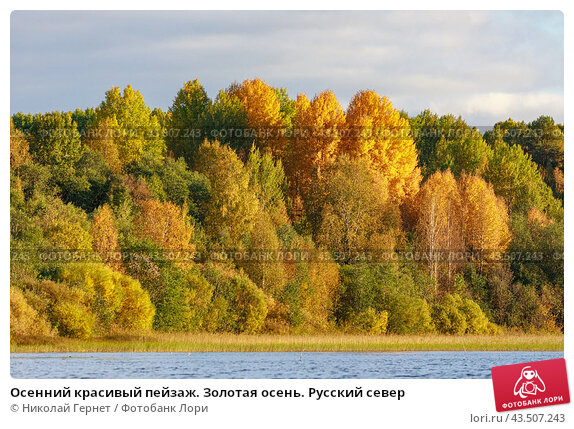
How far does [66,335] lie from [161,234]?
17674 millimetres

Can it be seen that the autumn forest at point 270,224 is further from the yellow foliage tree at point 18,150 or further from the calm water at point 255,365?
the calm water at point 255,365

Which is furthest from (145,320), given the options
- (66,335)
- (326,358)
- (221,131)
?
(221,131)

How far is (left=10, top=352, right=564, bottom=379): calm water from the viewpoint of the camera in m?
43.2

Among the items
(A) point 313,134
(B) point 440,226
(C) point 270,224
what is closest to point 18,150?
(C) point 270,224

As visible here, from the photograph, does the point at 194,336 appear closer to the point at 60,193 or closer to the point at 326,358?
the point at 326,358

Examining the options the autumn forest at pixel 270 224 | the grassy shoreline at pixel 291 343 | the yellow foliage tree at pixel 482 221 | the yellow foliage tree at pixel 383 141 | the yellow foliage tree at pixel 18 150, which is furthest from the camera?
the yellow foliage tree at pixel 383 141

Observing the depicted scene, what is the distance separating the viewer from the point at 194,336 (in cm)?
6222

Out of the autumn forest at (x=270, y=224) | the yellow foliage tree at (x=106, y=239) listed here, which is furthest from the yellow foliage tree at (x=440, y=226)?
the yellow foliage tree at (x=106, y=239)
